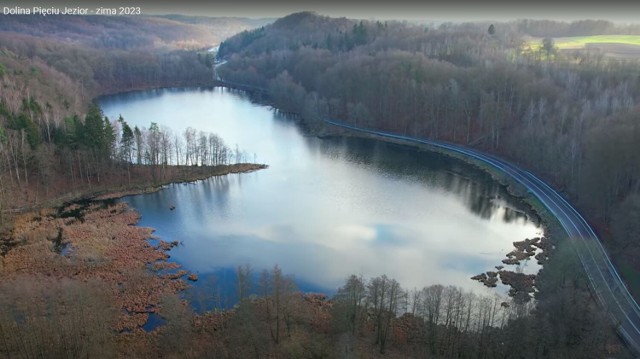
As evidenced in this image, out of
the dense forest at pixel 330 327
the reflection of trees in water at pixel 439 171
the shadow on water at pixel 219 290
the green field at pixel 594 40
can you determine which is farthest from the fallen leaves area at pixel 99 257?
the green field at pixel 594 40

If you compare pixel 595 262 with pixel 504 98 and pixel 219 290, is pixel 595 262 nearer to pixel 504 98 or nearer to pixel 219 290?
pixel 219 290

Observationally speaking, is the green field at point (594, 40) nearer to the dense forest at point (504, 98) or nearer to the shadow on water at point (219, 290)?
the dense forest at point (504, 98)

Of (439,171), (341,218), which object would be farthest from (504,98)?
(341,218)

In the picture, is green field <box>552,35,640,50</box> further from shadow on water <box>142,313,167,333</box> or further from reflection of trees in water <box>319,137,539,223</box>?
shadow on water <box>142,313,167,333</box>

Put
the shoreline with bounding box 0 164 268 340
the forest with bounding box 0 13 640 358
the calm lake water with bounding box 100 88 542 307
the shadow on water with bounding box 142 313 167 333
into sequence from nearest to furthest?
the forest with bounding box 0 13 640 358 → the shadow on water with bounding box 142 313 167 333 → the shoreline with bounding box 0 164 268 340 → the calm lake water with bounding box 100 88 542 307

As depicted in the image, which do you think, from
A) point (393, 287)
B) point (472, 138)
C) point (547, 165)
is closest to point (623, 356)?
point (393, 287)

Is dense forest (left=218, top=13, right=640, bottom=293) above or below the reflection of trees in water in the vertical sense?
above

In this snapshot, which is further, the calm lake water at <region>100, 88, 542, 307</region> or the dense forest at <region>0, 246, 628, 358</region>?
the calm lake water at <region>100, 88, 542, 307</region>

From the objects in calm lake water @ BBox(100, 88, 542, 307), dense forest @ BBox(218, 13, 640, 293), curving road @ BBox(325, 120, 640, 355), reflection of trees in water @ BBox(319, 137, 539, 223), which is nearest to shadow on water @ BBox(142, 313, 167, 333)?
calm lake water @ BBox(100, 88, 542, 307)
